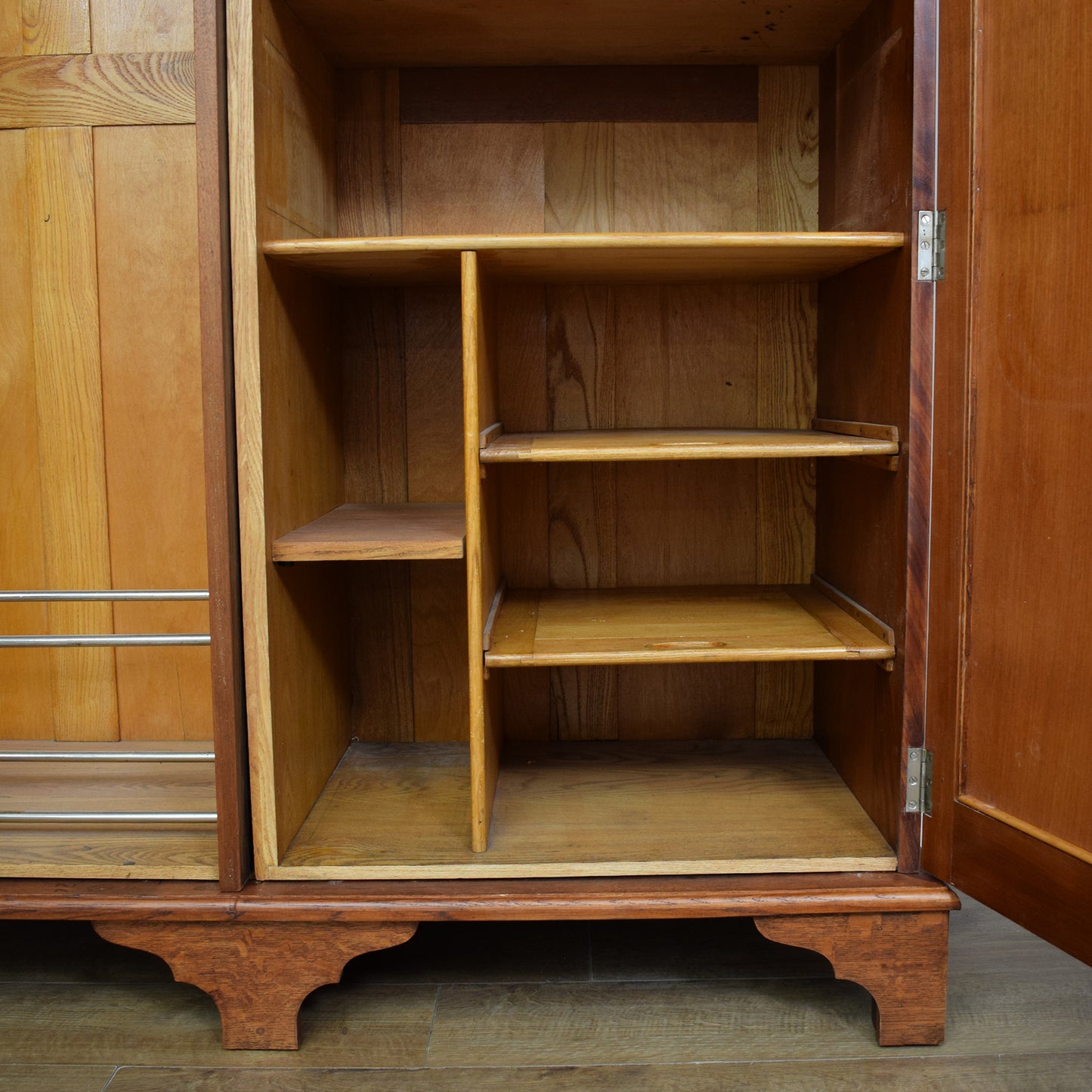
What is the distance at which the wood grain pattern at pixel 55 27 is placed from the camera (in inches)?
81.7

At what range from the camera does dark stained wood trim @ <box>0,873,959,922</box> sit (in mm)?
1637

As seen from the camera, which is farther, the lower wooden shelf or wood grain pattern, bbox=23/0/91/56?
wood grain pattern, bbox=23/0/91/56

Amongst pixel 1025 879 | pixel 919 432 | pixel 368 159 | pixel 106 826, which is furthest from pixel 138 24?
pixel 1025 879

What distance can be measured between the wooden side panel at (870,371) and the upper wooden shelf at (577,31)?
0.11m

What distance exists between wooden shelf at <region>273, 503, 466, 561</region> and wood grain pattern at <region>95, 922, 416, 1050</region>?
609 mm

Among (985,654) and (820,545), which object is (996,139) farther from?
(820,545)

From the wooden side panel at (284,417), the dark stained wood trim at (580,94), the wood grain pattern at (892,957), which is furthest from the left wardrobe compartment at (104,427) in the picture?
the wood grain pattern at (892,957)

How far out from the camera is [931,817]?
163cm

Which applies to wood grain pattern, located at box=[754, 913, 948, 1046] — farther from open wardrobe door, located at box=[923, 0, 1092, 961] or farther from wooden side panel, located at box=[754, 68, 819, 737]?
wooden side panel, located at box=[754, 68, 819, 737]

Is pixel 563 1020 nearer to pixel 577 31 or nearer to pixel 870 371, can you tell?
pixel 870 371

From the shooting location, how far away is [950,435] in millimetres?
1530

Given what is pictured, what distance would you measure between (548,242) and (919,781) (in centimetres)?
106

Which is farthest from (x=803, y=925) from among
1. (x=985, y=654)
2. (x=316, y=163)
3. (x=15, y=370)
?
(x=15, y=370)

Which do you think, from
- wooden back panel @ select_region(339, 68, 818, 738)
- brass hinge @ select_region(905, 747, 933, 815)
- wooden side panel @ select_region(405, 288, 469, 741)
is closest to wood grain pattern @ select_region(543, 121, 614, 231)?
wooden back panel @ select_region(339, 68, 818, 738)
